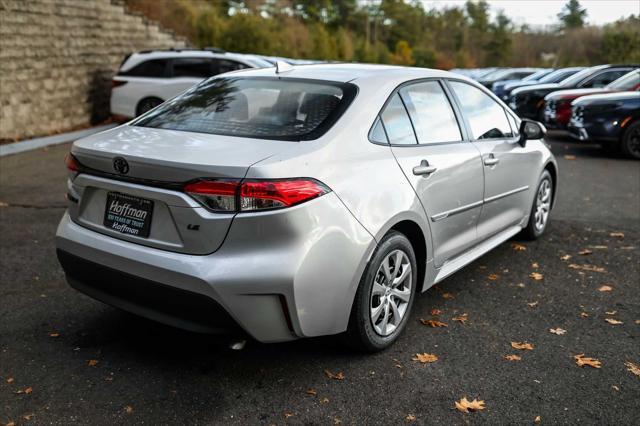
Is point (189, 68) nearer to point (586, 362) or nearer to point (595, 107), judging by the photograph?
point (595, 107)

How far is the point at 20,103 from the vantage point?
12492 millimetres

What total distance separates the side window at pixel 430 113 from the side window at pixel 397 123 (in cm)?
7

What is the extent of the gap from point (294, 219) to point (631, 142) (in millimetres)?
10046

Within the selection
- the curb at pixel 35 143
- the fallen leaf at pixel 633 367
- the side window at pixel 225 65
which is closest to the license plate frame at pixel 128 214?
the fallen leaf at pixel 633 367

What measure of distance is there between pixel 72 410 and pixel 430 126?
2.66m

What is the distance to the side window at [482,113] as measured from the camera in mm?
4586

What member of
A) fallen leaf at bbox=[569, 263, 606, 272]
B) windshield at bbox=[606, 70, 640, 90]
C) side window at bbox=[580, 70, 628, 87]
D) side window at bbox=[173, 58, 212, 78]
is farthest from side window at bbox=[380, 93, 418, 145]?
side window at bbox=[580, 70, 628, 87]

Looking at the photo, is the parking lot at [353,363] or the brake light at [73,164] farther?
the brake light at [73,164]

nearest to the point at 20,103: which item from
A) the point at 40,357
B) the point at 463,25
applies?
the point at 40,357

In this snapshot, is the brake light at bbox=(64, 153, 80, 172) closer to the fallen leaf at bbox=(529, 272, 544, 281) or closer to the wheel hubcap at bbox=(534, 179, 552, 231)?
the fallen leaf at bbox=(529, 272, 544, 281)

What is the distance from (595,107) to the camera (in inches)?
440

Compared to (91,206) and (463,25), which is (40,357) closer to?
(91,206)

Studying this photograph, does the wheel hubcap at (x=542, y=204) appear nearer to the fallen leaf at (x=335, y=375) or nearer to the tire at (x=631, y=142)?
the fallen leaf at (x=335, y=375)

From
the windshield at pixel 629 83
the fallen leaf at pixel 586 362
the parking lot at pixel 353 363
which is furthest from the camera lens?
the windshield at pixel 629 83
